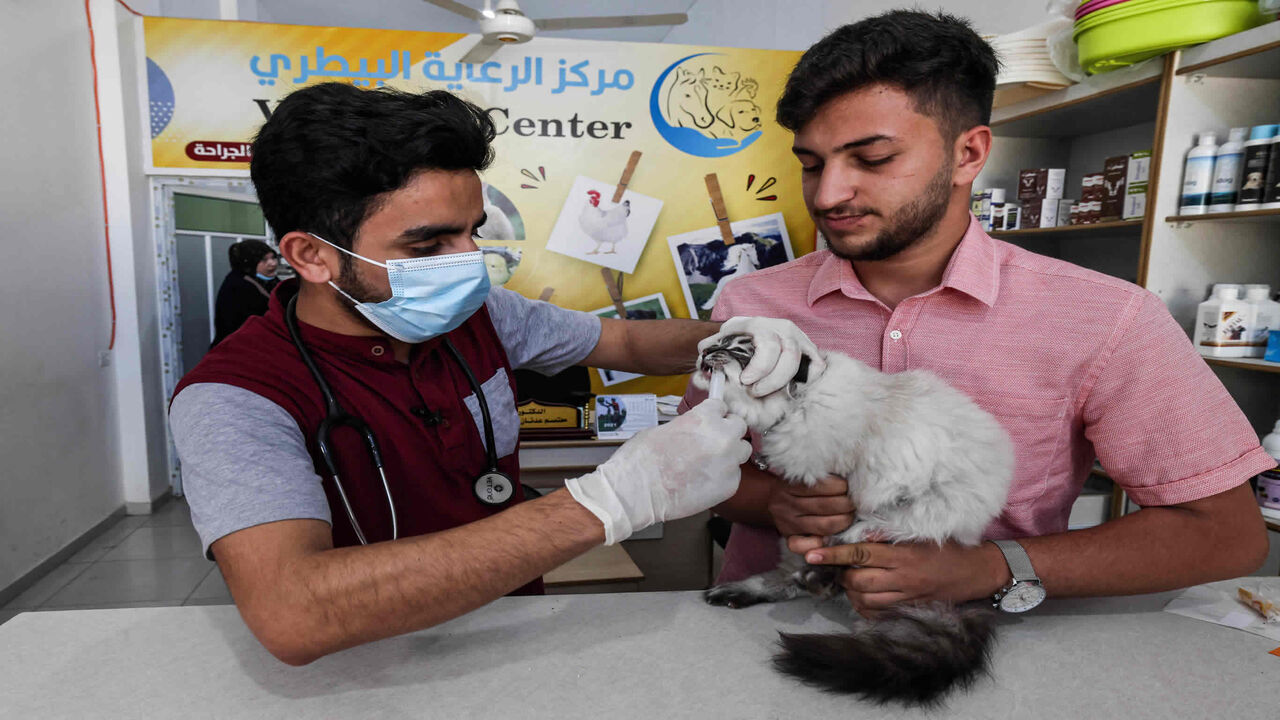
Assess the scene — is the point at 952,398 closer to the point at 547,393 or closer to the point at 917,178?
the point at 917,178

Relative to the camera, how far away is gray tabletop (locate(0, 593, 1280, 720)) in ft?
3.57

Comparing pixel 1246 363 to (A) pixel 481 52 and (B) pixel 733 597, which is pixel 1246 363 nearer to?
(B) pixel 733 597

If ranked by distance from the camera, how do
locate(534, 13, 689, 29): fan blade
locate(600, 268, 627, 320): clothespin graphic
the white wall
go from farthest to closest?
locate(600, 268, 627, 320): clothespin graphic < locate(534, 13, 689, 29): fan blade < the white wall

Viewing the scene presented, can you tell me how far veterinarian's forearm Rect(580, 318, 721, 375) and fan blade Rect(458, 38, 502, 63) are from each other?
3.68m

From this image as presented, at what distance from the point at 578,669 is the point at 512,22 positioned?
412cm

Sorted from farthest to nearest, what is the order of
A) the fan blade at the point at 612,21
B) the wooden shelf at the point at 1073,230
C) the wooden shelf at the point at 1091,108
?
the fan blade at the point at 612,21 < the wooden shelf at the point at 1073,230 < the wooden shelf at the point at 1091,108

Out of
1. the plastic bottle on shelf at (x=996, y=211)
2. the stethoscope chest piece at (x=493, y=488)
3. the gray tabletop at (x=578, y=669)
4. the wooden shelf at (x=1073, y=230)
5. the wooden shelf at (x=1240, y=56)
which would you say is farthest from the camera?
the plastic bottle on shelf at (x=996, y=211)

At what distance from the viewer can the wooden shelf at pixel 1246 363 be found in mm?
2398

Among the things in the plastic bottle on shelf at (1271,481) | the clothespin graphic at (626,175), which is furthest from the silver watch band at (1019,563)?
the clothespin graphic at (626,175)

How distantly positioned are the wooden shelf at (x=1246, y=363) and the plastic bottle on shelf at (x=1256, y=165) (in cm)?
55

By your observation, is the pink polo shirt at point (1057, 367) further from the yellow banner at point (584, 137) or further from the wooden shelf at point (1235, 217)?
the yellow banner at point (584, 137)

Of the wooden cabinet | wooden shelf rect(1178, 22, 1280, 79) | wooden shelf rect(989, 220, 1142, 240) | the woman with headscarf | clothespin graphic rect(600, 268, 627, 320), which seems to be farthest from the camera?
clothespin graphic rect(600, 268, 627, 320)

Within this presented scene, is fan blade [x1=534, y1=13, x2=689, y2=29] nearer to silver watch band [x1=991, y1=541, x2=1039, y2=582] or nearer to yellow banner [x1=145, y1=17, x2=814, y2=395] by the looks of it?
yellow banner [x1=145, y1=17, x2=814, y2=395]

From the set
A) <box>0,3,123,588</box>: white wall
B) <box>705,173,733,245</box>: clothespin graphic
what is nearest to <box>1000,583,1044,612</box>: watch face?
<box>705,173,733,245</box>: clothespin graphic
